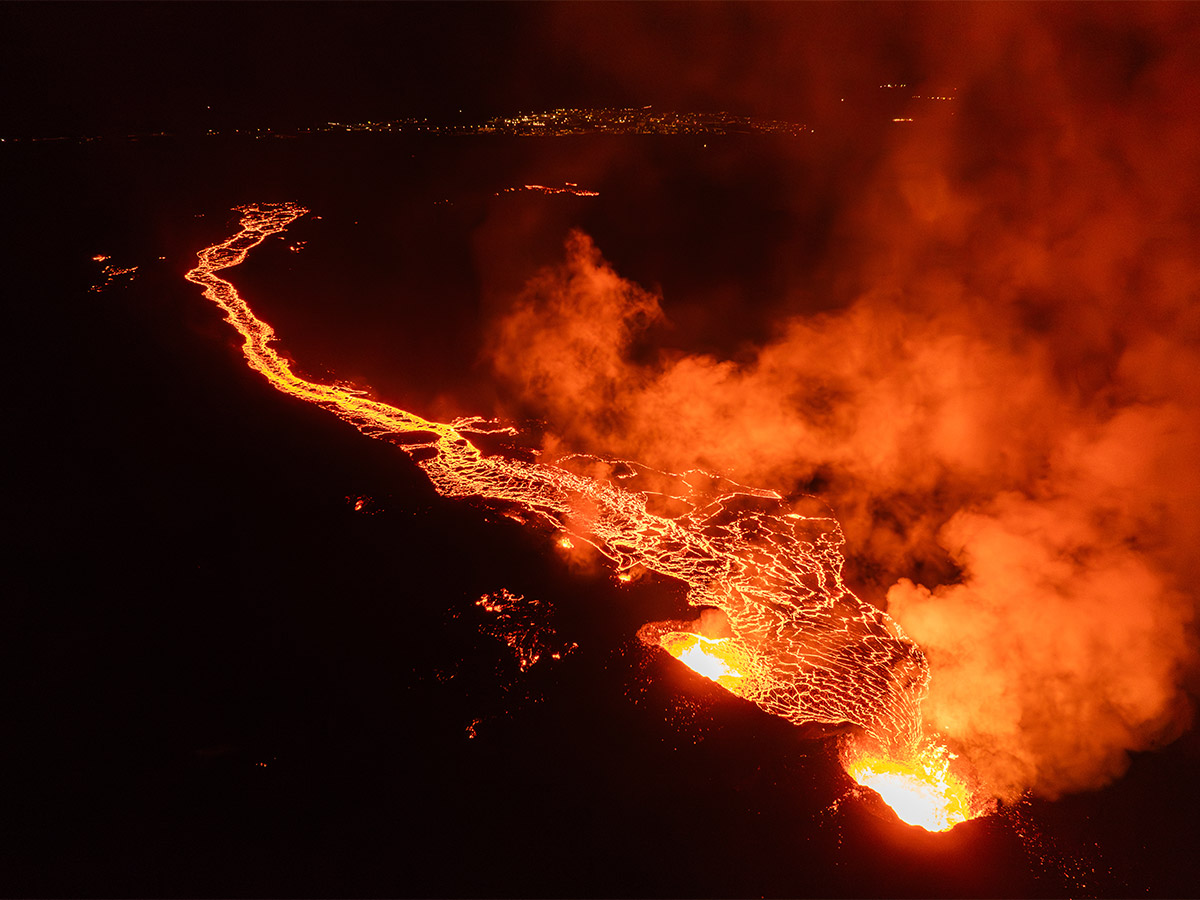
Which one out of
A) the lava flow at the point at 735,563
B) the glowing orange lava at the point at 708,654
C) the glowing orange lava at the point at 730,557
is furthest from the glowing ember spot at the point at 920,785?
the glowing orange lava at the point at 708,654

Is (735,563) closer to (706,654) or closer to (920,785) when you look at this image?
(706,654)

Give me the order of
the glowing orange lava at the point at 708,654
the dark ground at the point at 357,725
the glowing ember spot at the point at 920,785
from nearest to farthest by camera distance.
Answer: the dark ground at the point at 357,725, the glowing ember spot at the point at 920,785, the glowing orange lava at the point at 708,654

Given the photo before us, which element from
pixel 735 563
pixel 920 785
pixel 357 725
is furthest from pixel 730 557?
pixel 357 725

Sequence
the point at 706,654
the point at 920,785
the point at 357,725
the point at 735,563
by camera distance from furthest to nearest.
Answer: the point at 735,563 < the point at 706,654 < the point at 357,725 < the point at 920,785

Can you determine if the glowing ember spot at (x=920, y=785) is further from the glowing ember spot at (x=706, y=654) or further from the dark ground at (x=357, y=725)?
the glowing ember spot at (x=706, y=654)

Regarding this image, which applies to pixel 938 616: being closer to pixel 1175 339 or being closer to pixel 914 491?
pixel 914 491

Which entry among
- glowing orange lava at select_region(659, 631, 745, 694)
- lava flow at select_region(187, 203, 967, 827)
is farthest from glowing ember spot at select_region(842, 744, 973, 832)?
glowing orange lava at select_region(659, 631, 745, 694)

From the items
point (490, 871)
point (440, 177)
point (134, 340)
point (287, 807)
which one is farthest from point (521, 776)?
point (440, 177)
